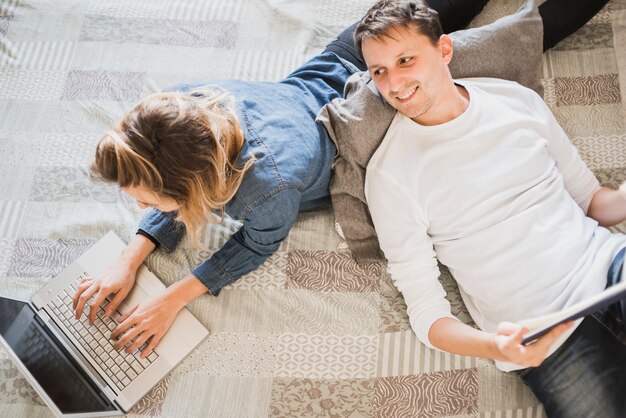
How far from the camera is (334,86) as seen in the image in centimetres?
155

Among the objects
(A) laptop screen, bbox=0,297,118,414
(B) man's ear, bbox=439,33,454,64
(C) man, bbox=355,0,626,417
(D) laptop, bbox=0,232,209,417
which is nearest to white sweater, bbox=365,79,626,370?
(C) man, bbox=355,0,626,417

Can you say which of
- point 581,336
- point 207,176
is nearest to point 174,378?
point 207,176

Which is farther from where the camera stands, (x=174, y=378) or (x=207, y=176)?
(x=174, y=378)

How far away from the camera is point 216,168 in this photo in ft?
3.89

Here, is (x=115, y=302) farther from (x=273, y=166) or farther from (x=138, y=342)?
(x=273, y=166)

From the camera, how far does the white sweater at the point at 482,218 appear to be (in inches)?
50.7

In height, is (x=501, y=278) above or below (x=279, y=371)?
above

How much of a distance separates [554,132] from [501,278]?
0.36 meters

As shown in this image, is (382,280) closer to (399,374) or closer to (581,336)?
(399,374)

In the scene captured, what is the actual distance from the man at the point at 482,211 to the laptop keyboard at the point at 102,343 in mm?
607

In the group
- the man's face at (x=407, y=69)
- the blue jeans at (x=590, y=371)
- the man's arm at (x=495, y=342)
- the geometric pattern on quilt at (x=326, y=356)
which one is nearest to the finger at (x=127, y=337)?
the geometric pattern on quilt at (x=326, y=356)

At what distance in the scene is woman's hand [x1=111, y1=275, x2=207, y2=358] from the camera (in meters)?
1.37

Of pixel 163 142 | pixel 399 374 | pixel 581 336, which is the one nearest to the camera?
pixel 163 142

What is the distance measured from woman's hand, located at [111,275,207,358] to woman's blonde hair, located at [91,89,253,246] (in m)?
0.26
